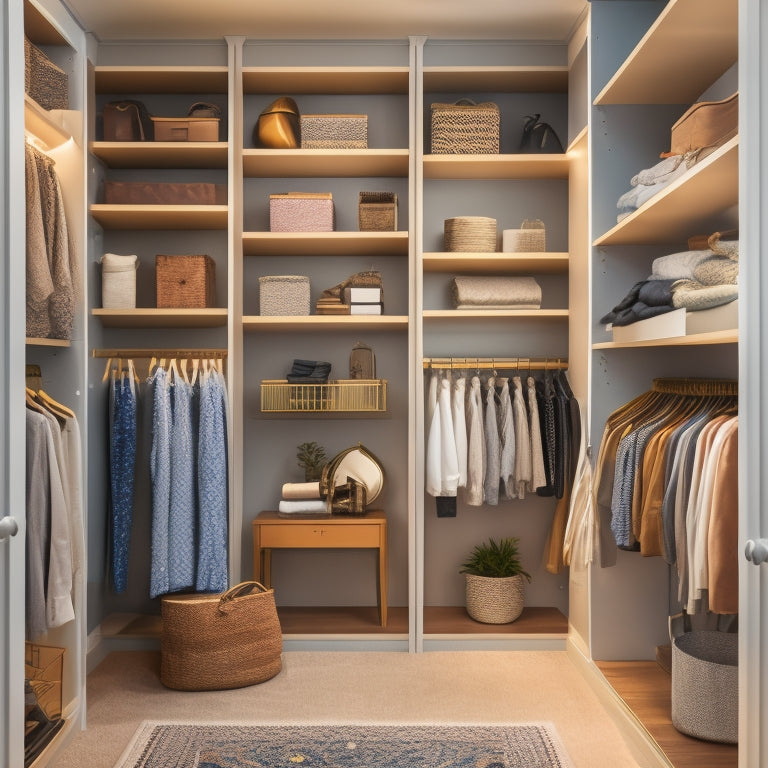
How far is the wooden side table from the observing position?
374cm

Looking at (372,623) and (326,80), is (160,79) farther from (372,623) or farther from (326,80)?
(372,623)

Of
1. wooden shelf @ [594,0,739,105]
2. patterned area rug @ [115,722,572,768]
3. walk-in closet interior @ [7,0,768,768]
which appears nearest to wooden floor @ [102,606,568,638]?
walk-in closet interior @ [7,0,768,768]

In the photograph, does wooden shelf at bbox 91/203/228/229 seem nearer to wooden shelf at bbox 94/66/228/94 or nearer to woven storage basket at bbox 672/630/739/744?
wooden shelf at bbox 94/66/228/94

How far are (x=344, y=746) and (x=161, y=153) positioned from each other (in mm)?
2749

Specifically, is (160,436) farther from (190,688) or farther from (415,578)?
(415,578)

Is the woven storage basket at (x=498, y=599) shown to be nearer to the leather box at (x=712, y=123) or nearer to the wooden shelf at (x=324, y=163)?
the wooden shelf at (x=324, y=163)

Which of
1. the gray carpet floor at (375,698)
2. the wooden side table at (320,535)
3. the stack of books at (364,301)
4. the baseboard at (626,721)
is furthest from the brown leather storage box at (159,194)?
the baseboard at (626,721)

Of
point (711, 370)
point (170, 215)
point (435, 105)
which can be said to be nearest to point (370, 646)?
point (711, 370)

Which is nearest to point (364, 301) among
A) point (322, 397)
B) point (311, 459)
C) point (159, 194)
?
point (322, 397)

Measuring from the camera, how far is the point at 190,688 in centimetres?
327

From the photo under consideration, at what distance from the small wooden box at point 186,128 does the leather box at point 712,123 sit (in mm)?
2224

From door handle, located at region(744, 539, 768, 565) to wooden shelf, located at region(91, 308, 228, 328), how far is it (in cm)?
259

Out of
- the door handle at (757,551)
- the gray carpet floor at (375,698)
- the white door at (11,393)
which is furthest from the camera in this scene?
the gray carpet floor at (375,698)

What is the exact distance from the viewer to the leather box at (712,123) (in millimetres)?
2377
